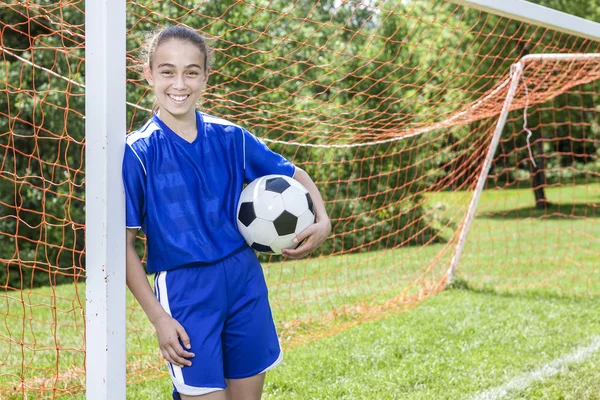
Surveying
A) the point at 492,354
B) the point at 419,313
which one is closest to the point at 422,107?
the point at 419,313

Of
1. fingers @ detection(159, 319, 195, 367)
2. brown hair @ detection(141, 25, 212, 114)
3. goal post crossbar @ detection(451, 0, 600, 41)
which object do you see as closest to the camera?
fingers @ detection(159, 319, 195, 367)

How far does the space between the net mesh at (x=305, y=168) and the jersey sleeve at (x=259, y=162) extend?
96cm

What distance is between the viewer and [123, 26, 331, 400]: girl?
2096 mm

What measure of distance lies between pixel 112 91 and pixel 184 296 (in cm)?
65

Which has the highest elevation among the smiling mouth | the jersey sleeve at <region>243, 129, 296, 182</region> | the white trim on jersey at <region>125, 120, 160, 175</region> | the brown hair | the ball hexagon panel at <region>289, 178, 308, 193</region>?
the brown hair

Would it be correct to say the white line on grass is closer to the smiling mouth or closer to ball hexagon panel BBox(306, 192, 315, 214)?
ball hexagon panel BBox(306, 192, 315, 214)

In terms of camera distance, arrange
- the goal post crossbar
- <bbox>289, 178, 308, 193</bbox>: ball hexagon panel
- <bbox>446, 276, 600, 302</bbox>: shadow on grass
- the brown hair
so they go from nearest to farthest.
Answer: the brown hair → <bbox>289, 178, 308, 193</bbox>: ball hexagon panel → the goal post crossbar → <bbox>446, 276, 600, 302</bbox>: shadow on grass

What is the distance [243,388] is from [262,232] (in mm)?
503

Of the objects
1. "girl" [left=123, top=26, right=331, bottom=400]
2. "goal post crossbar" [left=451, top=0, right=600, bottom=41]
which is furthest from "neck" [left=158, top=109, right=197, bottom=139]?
"goal post crossbar" [left=451, top=0, right=600, bottom=41]

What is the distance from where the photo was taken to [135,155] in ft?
6.88

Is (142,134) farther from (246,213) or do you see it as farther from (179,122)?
(246,213)

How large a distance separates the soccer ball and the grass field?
149 cm

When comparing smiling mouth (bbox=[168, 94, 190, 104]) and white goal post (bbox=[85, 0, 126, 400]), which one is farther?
smiling mouth (bbox=[168, 94, 190, 104])

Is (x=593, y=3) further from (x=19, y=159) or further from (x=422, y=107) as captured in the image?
(x=19, y=159)
